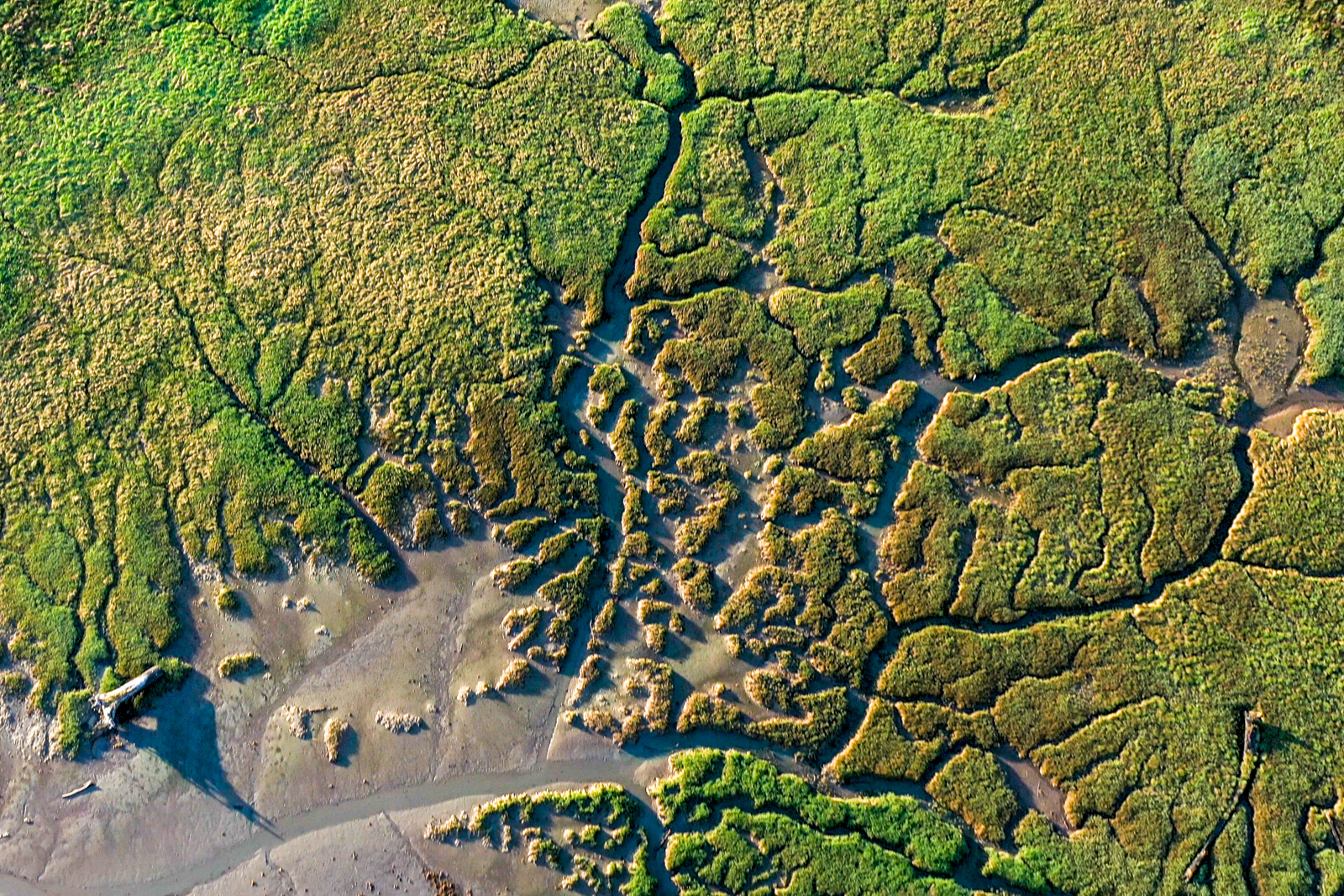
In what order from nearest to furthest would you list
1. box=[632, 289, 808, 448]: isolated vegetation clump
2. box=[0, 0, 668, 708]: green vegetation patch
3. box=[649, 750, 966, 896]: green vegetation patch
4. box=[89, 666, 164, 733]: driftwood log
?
1. box=[649, 750, 966, 896]: green vegetation patch
2. box=[89, 666, 164, 733]: driftwood log
3. box=[632, 289, 808, 448]: isolated vegetation clump
4. box=[0, 0, 668, 708]: green vegetation patch

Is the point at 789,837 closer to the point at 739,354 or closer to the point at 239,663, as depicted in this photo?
the point at 739,354

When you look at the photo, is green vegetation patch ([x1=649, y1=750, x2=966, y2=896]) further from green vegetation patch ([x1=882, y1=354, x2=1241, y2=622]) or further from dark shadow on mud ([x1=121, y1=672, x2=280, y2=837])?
dark shadow on mud ([x1=121, y1=672, x2=280, y2=837])

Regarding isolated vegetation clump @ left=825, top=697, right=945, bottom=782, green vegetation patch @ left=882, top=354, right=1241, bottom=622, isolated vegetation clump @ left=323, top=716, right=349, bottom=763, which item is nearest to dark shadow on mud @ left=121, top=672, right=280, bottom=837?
isolated vegetation clump @ left=323, top=716, right=349, bottom=763

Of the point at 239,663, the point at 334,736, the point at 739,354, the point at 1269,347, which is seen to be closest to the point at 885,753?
the point at 739,354

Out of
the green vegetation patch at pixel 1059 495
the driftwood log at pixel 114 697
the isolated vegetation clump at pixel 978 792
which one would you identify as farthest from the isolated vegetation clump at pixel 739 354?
the driftwood log at pixel 114 697

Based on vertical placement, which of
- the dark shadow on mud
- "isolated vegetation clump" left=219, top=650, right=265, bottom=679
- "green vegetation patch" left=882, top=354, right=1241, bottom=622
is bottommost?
the dark shadow on mud

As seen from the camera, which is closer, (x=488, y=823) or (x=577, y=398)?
(x=488, y=823)

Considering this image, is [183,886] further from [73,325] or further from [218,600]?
[73,325]

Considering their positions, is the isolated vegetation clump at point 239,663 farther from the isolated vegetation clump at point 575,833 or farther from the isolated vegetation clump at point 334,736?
the isolated vegetation clump at point 575,833

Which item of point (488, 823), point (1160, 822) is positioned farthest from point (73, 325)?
point (1160, 822)
